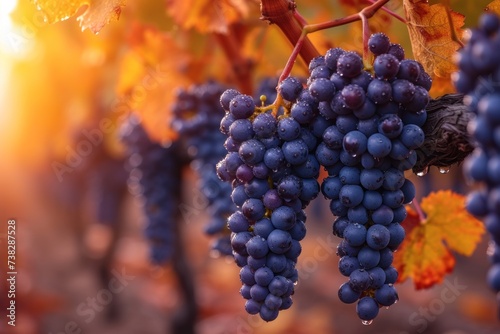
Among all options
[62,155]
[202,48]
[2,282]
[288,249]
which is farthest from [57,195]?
[288,249]

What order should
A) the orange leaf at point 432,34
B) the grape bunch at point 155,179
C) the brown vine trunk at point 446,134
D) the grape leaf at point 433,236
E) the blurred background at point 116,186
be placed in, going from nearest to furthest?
the brown vine trunk at point 446,134 → the orange leaf at point 432,34 → the grape leaf at point 433,236 → the blurred background at point 116,186 → the grape bunch at point 155,179

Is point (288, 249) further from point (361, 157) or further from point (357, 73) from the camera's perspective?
point (357, 73)

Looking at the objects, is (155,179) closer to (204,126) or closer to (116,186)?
(204,126)

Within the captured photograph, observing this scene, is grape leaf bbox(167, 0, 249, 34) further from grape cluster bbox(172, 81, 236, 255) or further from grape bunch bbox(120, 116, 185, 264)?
grape bunch bbox(120, 116, 185, 264)

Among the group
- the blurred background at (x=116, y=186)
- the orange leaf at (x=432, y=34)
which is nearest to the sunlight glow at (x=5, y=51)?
the blurred background at (x=116, y=186)

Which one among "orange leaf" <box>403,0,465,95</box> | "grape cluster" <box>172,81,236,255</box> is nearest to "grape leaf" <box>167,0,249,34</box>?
"grape cluster" <box>172,81,236,255</box>

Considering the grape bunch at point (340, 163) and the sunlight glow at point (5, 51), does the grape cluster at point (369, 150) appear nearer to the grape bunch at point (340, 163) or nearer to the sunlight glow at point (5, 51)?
the grape bunch at point (340, 163)
